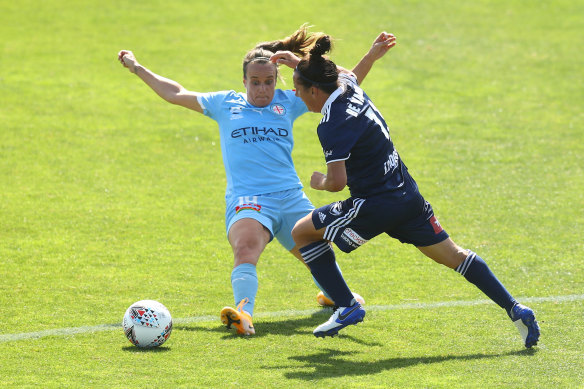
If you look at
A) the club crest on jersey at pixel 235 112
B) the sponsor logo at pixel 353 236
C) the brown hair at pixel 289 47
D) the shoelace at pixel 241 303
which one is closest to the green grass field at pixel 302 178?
the shoelace at pixel 241 303

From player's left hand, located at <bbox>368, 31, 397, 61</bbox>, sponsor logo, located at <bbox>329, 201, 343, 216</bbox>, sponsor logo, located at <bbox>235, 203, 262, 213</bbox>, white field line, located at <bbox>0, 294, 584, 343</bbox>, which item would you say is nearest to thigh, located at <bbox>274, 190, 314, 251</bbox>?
sponsor logo, located at <bbox>235, 203, 262, 213</bbox>

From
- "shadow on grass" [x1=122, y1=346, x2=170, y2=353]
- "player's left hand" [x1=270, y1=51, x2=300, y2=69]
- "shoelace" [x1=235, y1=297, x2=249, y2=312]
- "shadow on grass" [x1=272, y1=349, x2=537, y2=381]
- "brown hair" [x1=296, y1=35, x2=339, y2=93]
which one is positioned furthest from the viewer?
"shoelace" [x1=235, y1=297, x2=249, y2=312]

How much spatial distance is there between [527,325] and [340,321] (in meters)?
1.34

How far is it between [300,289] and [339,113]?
269 cm

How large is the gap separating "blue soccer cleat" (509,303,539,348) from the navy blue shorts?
31.2 inches

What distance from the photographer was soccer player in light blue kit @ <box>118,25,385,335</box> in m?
7.03

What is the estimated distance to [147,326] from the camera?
620cm

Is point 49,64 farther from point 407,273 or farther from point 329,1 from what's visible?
point 407,273

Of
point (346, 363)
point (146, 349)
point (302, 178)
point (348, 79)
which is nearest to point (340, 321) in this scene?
point (346, 363)

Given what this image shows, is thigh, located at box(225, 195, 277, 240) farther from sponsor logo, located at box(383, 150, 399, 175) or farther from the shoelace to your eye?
sponsor logo, located at box(383, 150, 399, 175)

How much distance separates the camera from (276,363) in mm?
5918

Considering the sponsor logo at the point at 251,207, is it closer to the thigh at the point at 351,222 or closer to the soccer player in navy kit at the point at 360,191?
the soccer player in navy kit at the point at 360,191

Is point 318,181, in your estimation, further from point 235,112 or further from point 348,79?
point 235,112

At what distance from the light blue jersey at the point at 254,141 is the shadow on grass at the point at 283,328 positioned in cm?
110
